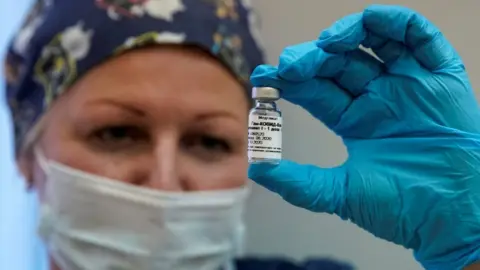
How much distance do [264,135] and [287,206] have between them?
27.8 inches

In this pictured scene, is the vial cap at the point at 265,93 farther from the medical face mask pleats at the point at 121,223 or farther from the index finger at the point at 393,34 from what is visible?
the medical face mask pleats at the point at 121,223

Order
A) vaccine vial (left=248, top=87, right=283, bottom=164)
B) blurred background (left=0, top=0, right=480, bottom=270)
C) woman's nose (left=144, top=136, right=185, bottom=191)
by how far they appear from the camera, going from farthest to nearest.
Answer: blurred background (left=0, top=0, right=480, bottom=270)
woman's nose (left=144, top=136, right=185, bottom=191)
vaccine vial (left=248, top=87, right=283, bottom=164)

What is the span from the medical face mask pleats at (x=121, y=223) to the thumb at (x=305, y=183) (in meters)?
0.32

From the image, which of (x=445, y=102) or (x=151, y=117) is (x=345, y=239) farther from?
(x=445, y=102)

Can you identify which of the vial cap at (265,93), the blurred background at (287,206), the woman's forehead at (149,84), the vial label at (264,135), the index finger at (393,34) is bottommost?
the blurred background at (287,206)

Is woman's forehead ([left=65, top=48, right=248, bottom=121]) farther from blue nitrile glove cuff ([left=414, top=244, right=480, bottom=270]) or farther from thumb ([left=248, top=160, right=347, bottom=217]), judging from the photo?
blue nitrile glove cuff ([left=414, top=244, right=480, bottom=270])

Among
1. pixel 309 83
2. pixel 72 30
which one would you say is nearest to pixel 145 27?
pixel 72 30

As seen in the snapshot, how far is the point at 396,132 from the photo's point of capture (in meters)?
0.74

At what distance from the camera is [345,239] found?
1.28 metres

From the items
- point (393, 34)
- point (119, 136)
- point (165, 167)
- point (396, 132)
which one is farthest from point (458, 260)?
point (119, 136)

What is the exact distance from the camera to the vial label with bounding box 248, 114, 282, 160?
2.09ft

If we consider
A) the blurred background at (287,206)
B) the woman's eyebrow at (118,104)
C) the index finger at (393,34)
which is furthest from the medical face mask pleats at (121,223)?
the index finger at (393,34)

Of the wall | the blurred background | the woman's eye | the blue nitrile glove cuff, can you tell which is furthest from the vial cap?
the wall

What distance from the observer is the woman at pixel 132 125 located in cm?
99
